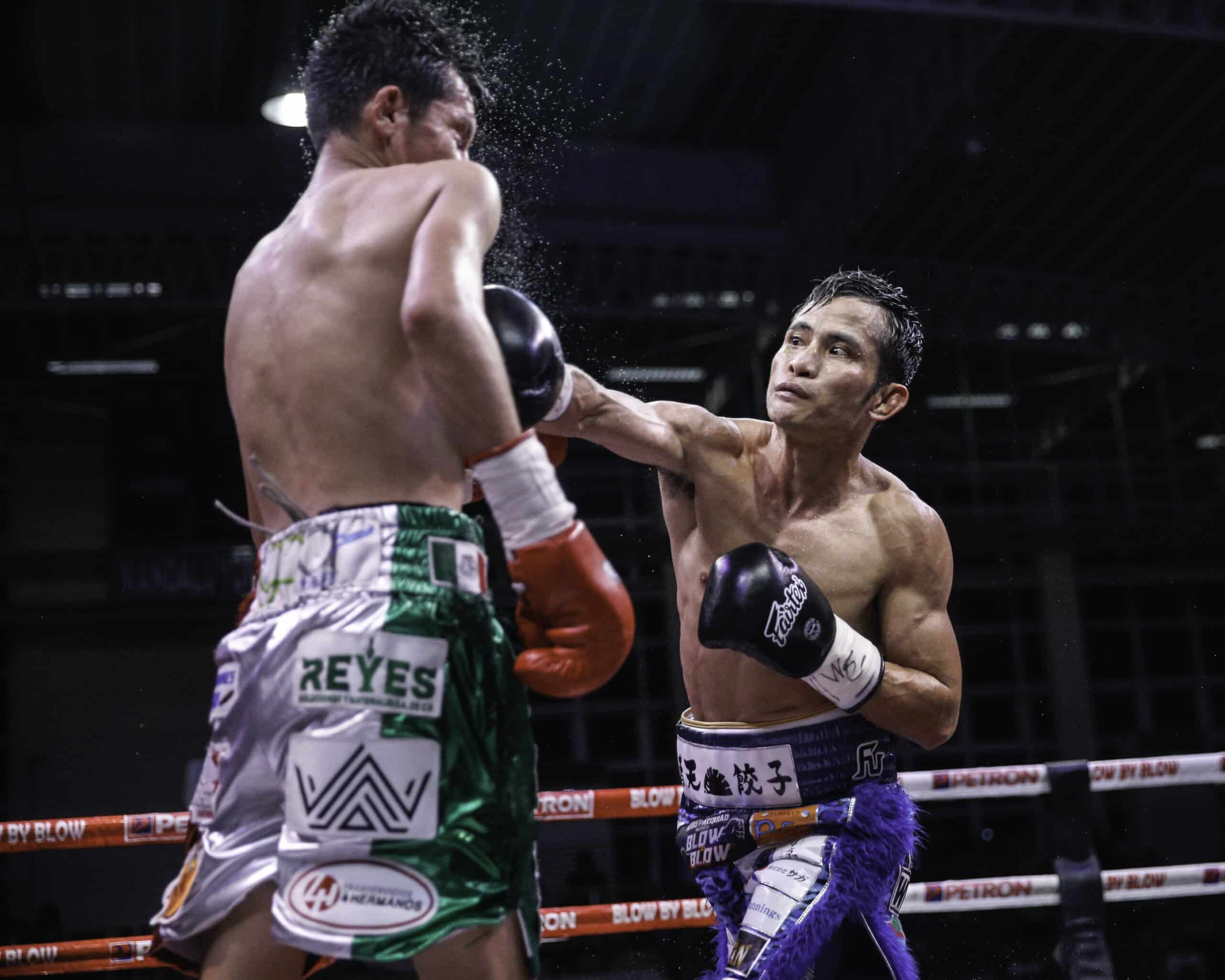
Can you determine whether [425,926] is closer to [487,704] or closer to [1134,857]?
[487,704]

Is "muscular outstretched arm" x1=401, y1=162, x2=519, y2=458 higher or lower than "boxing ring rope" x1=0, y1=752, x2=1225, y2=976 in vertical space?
higher

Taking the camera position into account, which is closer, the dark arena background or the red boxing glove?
the red boxing glove

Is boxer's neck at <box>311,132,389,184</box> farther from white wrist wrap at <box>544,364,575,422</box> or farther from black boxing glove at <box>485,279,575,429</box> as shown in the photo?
white wrist wrap at <box>544,364,575,422</box>

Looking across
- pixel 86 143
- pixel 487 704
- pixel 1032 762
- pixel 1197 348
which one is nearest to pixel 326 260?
pixel 487 704

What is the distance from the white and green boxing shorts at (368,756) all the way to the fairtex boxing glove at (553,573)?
0.07m

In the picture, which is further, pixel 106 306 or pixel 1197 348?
pixel 1197 348

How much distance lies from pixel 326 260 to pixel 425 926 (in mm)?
737

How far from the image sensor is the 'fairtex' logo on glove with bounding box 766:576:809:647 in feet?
6.66

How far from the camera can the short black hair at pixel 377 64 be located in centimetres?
163

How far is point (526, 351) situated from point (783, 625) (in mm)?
703

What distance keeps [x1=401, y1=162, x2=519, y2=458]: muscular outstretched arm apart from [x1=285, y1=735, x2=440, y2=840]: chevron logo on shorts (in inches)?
13.4

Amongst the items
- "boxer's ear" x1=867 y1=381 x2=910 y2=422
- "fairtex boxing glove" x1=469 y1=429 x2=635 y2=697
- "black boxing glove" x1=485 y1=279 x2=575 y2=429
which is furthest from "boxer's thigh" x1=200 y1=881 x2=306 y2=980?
"boxer's ear" x1=867 y1=381 x2=910 y2=422

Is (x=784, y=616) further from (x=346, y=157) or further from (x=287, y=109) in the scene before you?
(x=287, y=109)

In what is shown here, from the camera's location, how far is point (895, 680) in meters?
2.21
